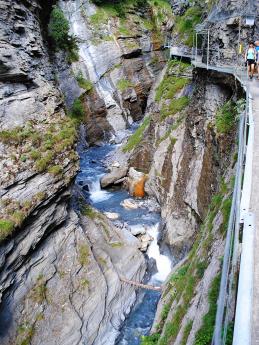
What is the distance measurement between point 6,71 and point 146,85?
1003 inches

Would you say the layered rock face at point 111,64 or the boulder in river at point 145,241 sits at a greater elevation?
the layered rock face at point 111,64

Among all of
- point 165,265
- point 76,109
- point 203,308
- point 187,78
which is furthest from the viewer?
point 76,109

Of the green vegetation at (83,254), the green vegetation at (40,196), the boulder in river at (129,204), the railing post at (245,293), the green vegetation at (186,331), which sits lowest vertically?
the boulder in river at (129,204)

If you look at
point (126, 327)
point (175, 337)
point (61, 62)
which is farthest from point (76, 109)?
point (175, 337)

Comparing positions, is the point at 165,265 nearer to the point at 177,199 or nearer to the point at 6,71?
the point at 177,199

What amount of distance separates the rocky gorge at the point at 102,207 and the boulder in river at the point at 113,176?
0.11 m

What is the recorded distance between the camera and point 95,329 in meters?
13.4

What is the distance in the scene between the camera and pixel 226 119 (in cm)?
1477

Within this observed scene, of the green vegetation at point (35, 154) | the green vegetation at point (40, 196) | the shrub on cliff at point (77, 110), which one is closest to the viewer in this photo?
the green vegetation at point (40, 196)

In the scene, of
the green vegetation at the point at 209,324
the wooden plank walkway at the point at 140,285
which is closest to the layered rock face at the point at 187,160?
the wooden plank walkway at the point at 140,285

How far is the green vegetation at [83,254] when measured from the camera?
48.5 feet

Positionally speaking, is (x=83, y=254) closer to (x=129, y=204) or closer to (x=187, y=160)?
(x=129, y=204)

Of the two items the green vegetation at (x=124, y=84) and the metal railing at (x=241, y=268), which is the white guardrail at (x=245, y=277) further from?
the green vegetation at (x=124, y=84)

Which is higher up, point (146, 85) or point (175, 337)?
point (146, 85)
